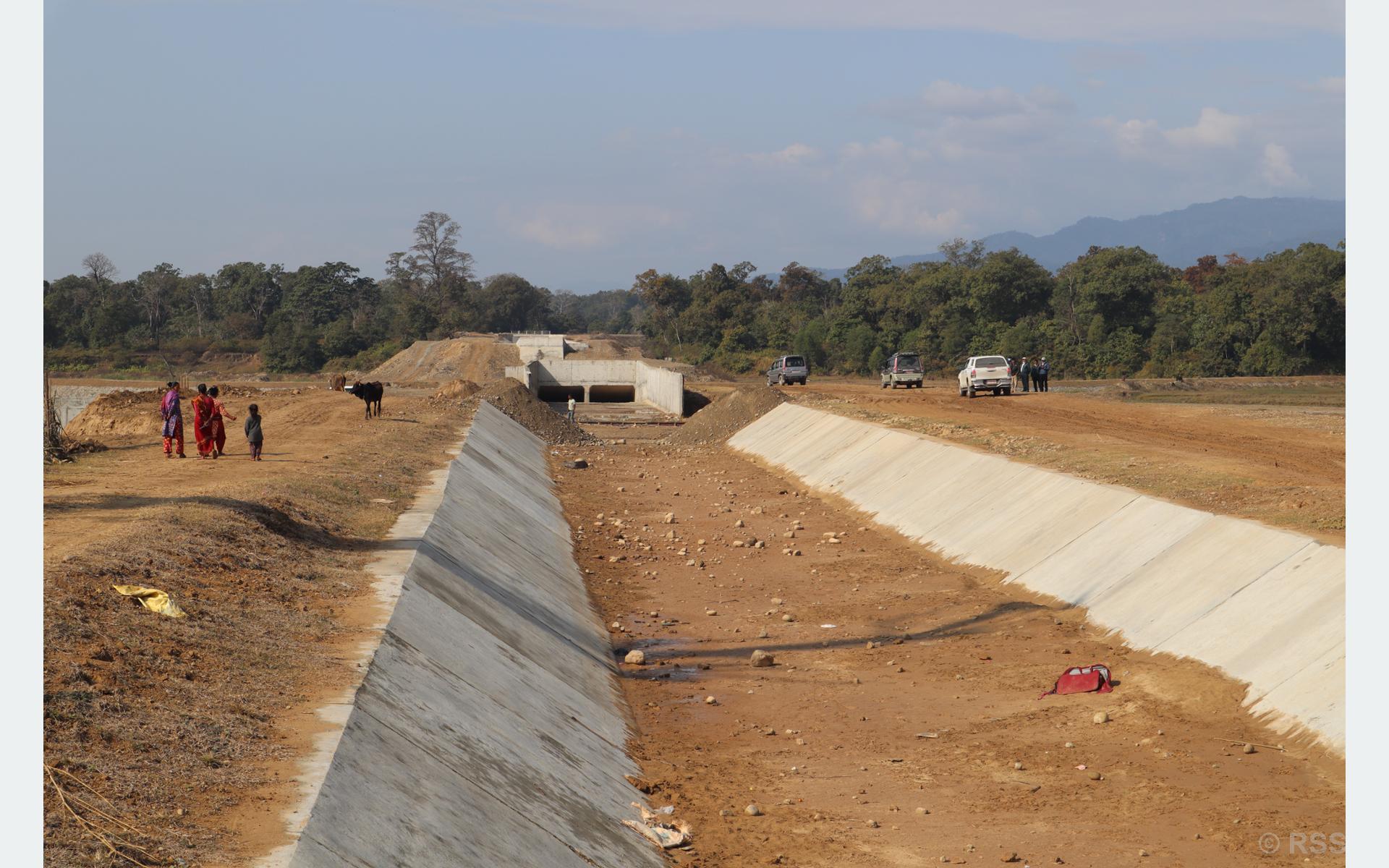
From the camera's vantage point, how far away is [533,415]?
44094 millimetres

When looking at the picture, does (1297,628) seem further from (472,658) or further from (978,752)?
(472,658)

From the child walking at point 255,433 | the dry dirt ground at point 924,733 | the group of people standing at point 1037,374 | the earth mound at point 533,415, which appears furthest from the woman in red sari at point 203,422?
the group of people standing at point 1037,374

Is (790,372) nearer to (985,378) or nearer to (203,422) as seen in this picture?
(985,378)

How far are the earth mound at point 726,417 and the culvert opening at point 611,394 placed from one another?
796 inches

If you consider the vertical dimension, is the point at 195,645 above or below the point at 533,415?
below

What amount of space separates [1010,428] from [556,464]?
13794 millimetres

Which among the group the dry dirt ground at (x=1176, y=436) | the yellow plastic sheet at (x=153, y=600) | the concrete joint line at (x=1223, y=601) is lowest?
the concrete joint line at (x=1223, y=601)

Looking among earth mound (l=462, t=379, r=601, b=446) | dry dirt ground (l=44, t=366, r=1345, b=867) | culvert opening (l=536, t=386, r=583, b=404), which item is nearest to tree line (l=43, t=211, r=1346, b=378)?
culvert opening (l=536, t=386, r=583, b=404)

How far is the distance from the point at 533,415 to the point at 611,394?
71.2 feet

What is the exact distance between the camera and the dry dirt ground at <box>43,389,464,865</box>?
629cm
